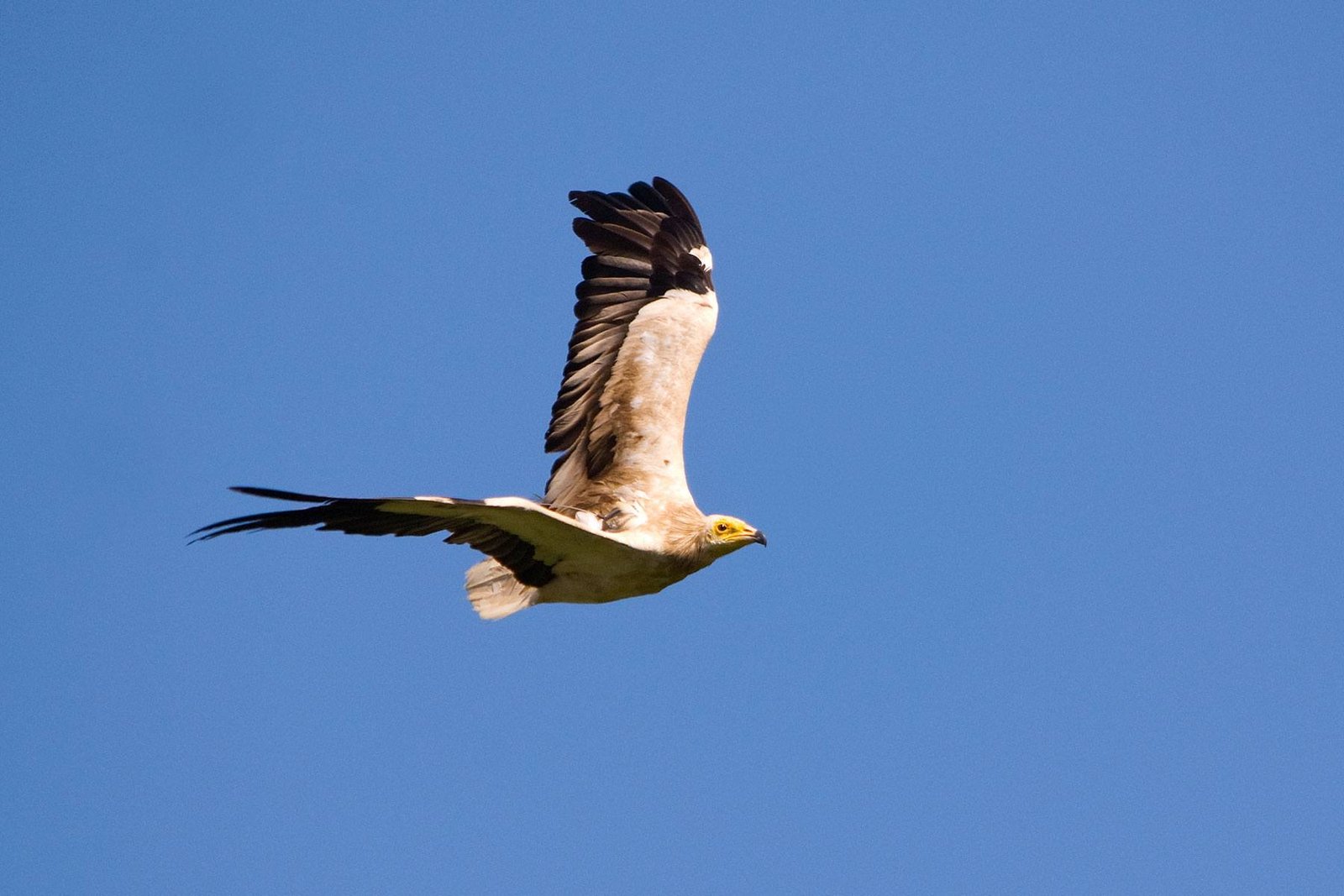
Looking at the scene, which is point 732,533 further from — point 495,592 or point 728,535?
point 495,592

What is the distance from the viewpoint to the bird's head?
10805 millimetres

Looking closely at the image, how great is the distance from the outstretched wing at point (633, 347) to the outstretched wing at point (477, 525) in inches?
42.0

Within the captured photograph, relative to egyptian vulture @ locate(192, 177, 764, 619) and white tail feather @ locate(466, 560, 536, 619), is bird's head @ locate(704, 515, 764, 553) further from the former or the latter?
white tail feather @ locate(466, 560, 536, 619)

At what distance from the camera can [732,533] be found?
35.6ft

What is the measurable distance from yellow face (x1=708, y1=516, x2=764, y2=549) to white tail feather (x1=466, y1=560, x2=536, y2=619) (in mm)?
1344

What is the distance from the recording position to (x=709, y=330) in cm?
1305

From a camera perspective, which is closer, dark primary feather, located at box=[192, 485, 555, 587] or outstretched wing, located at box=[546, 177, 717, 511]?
dark primary feather, located at box=[192, 485, 555, 587]

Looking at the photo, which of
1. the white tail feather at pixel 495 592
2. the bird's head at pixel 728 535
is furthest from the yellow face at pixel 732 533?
the white tail feather at pixel 495 592

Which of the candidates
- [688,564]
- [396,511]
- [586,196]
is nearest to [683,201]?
[586,196]

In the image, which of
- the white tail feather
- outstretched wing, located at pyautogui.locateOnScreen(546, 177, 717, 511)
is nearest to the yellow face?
outstretched wing, located at pyautogui.locateOnScreen(546, 177, 717, 511)

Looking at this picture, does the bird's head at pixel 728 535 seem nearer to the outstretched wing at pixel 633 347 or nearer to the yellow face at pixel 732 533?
the yellow face at pixel 732 533

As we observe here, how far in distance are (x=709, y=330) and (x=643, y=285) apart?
84 centimetres

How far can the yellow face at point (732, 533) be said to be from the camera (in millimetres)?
10820

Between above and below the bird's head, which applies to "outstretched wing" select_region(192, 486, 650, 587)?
below
